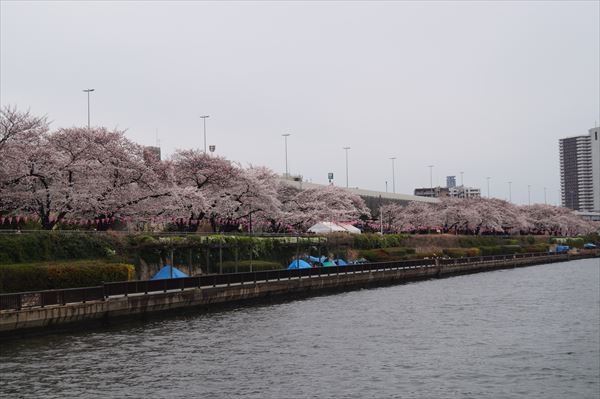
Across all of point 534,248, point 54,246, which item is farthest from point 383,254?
point 534,248

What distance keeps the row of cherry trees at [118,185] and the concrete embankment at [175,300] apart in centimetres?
1353

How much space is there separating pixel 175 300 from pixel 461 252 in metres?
75.9

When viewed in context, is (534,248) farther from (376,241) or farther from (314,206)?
(314,206)

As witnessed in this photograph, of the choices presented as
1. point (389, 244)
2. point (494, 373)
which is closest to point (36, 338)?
point (494, 373)

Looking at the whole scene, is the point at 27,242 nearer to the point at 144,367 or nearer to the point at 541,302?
the point at 144,367

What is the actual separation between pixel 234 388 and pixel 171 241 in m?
28.7

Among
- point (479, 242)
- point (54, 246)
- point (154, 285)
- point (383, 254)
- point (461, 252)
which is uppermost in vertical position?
point (54, 246)

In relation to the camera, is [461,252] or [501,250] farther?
[501,250]

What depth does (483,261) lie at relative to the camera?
106 meters

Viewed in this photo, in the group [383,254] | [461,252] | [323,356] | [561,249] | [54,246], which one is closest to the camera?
[323,356]

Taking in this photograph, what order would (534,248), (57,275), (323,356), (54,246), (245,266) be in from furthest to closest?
(534,248) → (245,266) → (54,246) → (57,275) → (323,356)

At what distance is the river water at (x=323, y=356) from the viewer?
24.8m

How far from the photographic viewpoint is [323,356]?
1220 inches

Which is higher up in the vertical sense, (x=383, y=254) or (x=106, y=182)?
(x=106, y=182)
